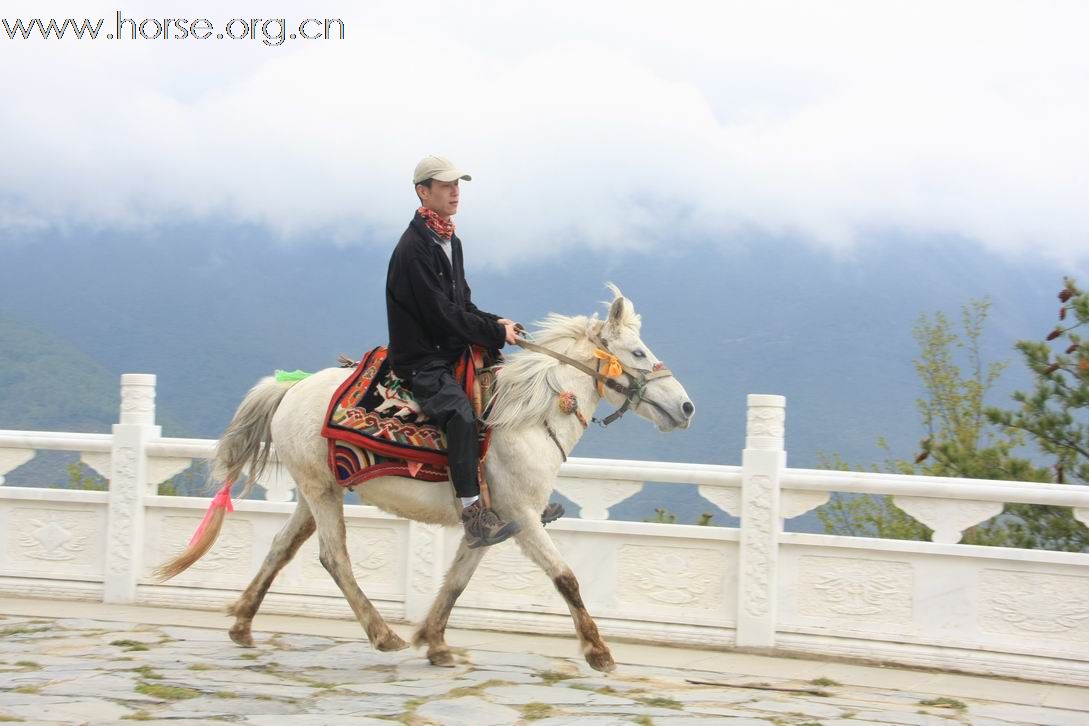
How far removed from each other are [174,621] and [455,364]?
258 cm

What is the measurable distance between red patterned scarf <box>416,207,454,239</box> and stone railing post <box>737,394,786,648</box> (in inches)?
81.6

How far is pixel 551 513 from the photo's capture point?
5.69m

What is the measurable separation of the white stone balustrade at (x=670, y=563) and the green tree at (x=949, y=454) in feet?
3.23

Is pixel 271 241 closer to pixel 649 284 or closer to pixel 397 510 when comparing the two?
pixel 649 284

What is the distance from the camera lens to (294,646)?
6168 millimetres

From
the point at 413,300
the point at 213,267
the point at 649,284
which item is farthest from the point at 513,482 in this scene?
the point at 213,267

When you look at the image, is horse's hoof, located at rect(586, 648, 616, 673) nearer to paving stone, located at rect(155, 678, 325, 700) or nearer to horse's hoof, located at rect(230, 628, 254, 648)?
paving stone, located at rect(155, 678, 325, 700)

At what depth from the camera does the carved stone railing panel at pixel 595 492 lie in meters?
6.96

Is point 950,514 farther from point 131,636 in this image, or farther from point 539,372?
point 131,636

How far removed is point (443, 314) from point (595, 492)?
1995 mm

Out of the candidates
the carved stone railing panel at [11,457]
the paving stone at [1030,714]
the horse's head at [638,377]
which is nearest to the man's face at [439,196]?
the horse's head at [638,377]

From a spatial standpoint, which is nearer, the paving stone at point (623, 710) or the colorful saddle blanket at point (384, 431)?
the paving stone at point (623, 710)

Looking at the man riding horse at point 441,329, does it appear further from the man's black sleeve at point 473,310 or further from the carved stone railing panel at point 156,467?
the carved stone railing panel at point 156,467

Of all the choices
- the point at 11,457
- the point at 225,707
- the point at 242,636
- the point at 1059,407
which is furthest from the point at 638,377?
the point at 11,457
